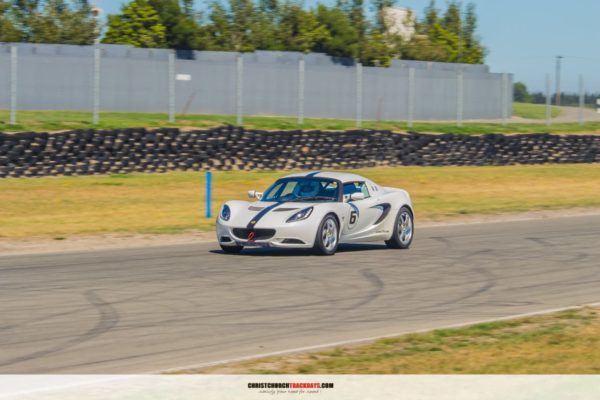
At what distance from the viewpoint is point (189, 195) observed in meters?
26.1

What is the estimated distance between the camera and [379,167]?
103ft

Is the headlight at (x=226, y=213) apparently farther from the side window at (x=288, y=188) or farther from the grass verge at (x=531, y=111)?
the grass verge at (x=531, y=111)

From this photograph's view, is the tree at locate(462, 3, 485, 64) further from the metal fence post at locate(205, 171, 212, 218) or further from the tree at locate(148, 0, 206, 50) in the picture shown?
the metal fence post at locate(205, 171, 212, 218)

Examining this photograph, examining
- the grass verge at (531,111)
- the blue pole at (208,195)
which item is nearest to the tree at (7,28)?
the blue pole at (208,195)

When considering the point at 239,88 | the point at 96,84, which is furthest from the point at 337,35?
the point at 96,84

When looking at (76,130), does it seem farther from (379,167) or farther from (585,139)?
(585,139)

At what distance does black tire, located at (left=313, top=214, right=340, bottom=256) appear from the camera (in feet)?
51.2

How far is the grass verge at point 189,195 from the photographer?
21.0 metres

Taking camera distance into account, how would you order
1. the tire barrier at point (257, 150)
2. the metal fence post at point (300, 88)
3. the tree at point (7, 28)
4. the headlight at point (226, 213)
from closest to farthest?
the headlight at point (226, 213) < the tire barrier at point (257, 150) < the metal fence post at point (300, 88) < the tree at point (7, 28)

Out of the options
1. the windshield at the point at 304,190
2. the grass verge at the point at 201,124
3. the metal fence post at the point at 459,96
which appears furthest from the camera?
the metal fence post at the point at 459,96

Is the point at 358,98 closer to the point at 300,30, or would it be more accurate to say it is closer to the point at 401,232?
the point at 401,232

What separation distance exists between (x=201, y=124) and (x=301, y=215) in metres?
14.9

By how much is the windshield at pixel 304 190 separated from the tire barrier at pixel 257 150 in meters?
9.82
